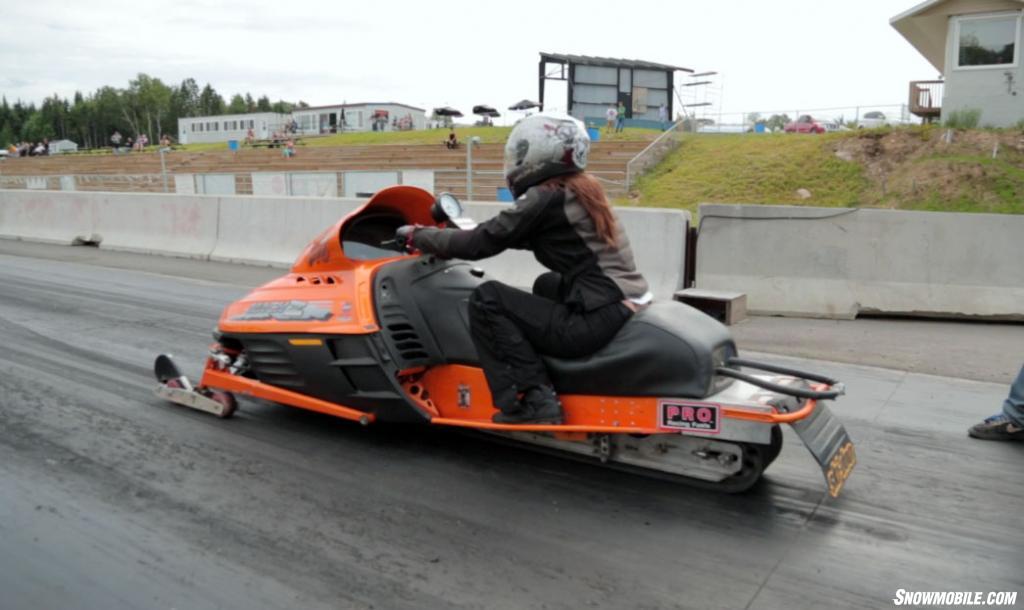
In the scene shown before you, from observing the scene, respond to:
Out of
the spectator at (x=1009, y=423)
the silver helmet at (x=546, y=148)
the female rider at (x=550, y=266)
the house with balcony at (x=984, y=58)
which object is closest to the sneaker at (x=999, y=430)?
the spectator at (x=1009, y=423)

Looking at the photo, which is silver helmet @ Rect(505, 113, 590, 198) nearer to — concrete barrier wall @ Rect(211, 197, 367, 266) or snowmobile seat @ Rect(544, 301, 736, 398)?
snowmobile seat @ Rect(544, 301, 736, 398)

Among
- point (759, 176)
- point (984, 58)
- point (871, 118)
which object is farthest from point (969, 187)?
point (871, 118)

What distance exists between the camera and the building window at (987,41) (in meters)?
21.0

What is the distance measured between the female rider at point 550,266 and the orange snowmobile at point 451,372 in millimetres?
108

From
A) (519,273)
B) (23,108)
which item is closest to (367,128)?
→ (519,273)

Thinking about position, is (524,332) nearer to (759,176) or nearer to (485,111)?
(759,176)

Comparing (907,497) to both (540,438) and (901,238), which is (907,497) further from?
(901,238)

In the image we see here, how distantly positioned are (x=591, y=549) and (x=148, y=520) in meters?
2.13

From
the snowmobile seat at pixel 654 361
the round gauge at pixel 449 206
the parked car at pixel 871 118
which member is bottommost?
the snowmobile seat at pixel 654 361

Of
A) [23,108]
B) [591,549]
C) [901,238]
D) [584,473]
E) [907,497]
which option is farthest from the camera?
[23,108]

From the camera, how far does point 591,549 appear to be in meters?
3.67

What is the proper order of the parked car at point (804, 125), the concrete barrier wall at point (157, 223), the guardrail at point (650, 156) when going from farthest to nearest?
the parked car at point (804, 125) → the guardrail at point (650, 156) → the concrete barrier wall at point (157, 223)
